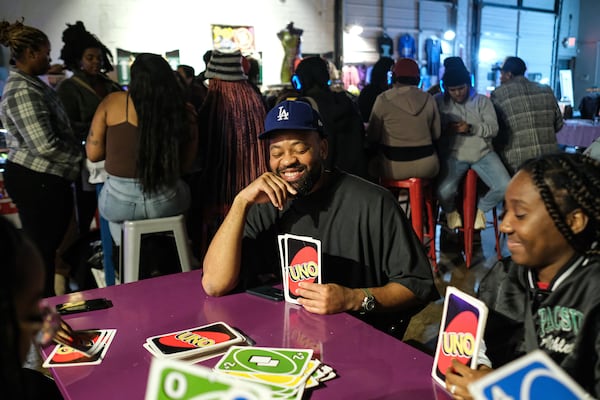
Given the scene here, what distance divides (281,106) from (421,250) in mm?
714

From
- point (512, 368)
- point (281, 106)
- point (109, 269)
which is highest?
point (281, 106)

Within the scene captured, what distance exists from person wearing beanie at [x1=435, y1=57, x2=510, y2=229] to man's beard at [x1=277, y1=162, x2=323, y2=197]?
103 inches

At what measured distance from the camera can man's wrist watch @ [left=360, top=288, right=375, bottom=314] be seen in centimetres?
163

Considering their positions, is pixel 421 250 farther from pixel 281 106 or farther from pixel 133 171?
pixel 133 171

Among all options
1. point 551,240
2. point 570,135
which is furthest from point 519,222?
point 570,135

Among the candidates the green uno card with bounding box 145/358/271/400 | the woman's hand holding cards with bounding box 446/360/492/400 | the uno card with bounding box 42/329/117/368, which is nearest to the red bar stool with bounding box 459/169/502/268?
the woman's hand holding cards with bounding box 446/360/492/400

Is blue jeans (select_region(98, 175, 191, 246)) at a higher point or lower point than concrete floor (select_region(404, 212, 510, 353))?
higher

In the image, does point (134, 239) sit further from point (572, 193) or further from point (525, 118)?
point (525, 118)

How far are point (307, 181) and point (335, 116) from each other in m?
1.95

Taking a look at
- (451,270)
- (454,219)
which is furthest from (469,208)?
(451,270)

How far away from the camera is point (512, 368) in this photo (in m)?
0.74

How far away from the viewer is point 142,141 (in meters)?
2.72

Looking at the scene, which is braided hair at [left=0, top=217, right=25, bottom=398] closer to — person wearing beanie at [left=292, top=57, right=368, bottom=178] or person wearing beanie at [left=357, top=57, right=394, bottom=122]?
person wearing beanie at [left=292, top=57, right=368, bottom=178]

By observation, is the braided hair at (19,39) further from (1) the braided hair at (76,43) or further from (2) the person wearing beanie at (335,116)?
(2) the person wearing beanie at (335,116)
